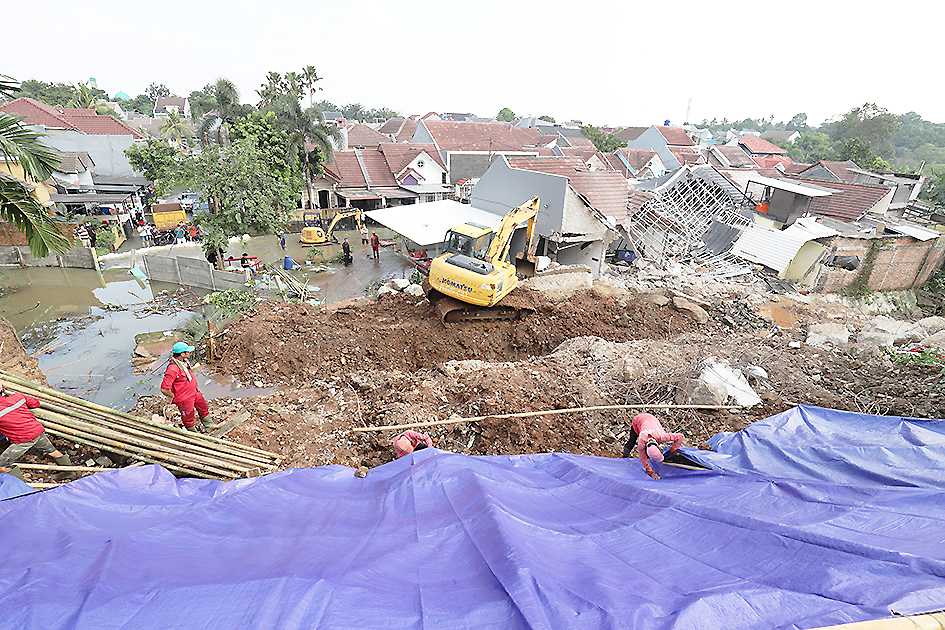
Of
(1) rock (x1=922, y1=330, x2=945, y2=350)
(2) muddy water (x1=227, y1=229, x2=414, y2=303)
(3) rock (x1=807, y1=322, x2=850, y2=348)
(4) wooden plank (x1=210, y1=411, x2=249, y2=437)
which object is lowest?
(2) muddy water (x1=227, y1=229, x2=414, y2=303)

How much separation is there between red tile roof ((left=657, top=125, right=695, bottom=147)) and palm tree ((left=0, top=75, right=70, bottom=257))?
161ft

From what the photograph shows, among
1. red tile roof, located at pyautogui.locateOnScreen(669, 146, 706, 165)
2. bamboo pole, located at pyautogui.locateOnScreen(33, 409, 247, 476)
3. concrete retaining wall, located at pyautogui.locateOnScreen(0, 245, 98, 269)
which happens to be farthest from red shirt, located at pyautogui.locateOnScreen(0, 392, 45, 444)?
red tile roof, located at pyautogui.locateOnScreen(669, 146, 706, 165)

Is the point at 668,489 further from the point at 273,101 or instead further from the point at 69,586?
the point at 273,101

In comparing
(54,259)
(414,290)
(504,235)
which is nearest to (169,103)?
(54,259)

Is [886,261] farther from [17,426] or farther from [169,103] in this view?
[169,103]

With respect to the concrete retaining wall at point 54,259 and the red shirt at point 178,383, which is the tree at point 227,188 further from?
the red shirt at point 178,383

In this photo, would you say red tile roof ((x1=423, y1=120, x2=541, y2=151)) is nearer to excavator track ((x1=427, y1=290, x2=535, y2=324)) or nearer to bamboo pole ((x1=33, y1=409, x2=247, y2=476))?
excavator track ((x1=427, y1=290, x2=535, y2=324))

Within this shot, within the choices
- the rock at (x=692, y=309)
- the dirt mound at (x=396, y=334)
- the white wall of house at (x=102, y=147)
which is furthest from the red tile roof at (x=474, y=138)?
the dirt mound at (x=396, y=334)

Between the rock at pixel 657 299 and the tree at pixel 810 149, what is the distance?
61.9 meters

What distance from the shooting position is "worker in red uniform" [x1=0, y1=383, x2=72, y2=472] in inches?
155

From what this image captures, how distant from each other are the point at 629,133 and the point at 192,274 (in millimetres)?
51260

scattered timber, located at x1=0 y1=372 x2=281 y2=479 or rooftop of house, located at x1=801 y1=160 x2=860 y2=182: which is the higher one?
rooftop of house, located at x1=801 y1=160 x2=860 y2=182

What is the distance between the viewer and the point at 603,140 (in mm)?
49281

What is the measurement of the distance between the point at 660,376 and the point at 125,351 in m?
10.5
